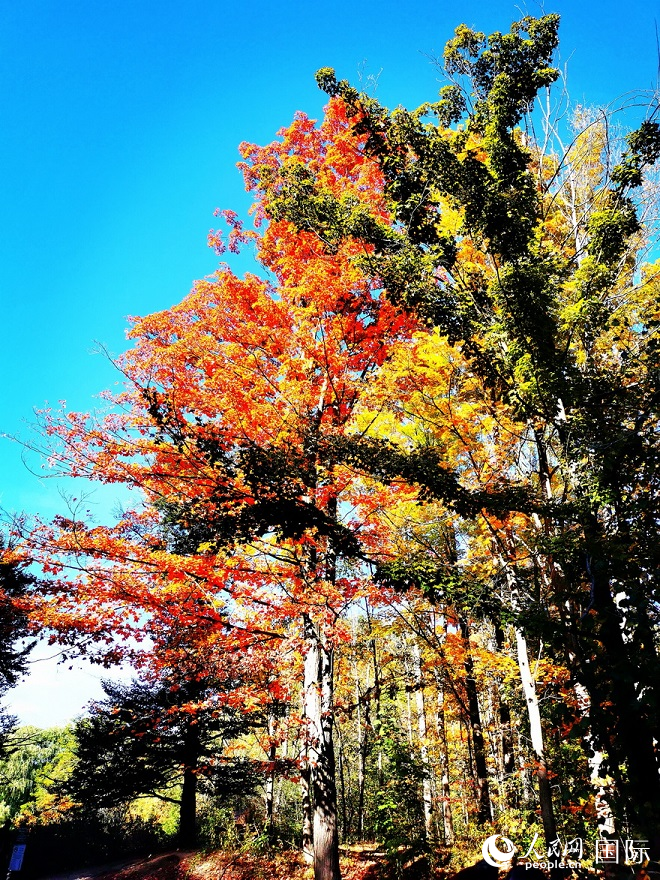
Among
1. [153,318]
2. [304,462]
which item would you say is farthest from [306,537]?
[153,318]

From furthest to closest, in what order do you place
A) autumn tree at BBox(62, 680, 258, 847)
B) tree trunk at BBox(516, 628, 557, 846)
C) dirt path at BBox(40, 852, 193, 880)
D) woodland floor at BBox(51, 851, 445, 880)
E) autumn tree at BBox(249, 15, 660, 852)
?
autumn tree at BBox(62, 680, 258, 847) → dirt path at BBox(40, 852, 193, 880) → woodland floor at BBox(51, 851, 445, 880) → tree trunk at BBox(516, 628, 557, 846) → autumn tree at BBox(249, 15, 660, 852)

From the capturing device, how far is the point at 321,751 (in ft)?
23.4

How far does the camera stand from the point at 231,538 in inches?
264

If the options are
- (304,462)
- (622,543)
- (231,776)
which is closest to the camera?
(622,543)

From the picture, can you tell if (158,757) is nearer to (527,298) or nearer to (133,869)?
(133,869)

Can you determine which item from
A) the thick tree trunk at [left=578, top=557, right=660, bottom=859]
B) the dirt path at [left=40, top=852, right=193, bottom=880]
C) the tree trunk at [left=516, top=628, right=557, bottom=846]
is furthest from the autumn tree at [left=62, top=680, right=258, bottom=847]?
the thick tree trunk at [left=578, top=557, right=660, bottom=859]

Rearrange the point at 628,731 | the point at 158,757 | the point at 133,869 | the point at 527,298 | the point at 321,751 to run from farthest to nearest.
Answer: the point at 158,757 → the point at 133,869 → the point at 321,751 → the point at 527,298 → the point at 628,731

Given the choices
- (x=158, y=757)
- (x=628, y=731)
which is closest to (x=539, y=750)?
(x=628, y=731)

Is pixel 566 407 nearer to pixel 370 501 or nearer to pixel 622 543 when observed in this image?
pixel 622 543

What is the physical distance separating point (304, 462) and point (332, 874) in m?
6.15

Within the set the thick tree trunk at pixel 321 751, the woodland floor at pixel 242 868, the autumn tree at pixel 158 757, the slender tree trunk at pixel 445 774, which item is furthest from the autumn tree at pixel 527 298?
the autumn tree at pixel 158 757

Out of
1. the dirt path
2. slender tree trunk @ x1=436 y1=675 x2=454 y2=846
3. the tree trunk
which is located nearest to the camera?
the tree trunk

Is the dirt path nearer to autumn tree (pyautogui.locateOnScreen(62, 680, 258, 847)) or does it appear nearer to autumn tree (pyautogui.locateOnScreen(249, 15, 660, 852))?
autumn tree (pyautogui.locateOnScreen(62, 680, 258, 847))

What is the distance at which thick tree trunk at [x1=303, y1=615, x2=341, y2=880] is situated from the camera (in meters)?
6.64
